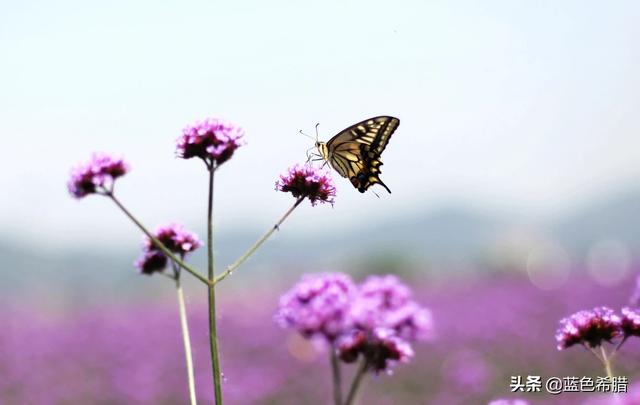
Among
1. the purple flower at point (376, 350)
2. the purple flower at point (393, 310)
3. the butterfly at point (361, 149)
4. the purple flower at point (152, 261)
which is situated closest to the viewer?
the purple flower at point (393, 310)

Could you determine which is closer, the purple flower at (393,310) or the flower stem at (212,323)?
the flower stem at (212,323)

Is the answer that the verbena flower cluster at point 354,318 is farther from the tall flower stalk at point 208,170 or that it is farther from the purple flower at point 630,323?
the purple flower at point 630,323

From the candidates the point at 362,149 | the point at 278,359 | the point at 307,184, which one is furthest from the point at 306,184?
the point at 278,359

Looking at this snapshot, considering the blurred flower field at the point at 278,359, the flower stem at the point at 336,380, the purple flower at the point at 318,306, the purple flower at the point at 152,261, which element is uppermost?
the blurred flower field at the point at 278,359

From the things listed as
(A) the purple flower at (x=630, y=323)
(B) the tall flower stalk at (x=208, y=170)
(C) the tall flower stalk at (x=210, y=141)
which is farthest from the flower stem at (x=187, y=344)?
(A) the purple flower at (x=630, y=323)

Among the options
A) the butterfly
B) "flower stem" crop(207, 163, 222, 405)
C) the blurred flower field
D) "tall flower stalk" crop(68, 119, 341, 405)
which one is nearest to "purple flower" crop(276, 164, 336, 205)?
"tall flower stalk" crop(68, 119, 341, 405)

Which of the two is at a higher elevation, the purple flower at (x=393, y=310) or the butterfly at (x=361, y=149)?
the butterfly at (x=361, y=149)

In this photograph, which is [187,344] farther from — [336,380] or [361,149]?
[361,149]
